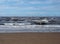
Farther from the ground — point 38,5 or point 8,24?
point 38,5

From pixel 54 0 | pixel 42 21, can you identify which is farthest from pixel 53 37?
pixel 54 0

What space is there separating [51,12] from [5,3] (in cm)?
78

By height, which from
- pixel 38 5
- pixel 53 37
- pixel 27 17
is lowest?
pixel 53 37

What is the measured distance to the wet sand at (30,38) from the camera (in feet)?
6.38

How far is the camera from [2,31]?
76.8 inches

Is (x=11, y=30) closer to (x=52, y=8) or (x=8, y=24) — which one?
(x=8, y=24)

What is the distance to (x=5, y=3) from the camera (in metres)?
1.98

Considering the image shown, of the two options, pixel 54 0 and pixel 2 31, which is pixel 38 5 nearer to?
pixel 54 0

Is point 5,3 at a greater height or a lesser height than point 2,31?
greater

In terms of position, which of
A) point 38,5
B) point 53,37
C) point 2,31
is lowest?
point 53,37

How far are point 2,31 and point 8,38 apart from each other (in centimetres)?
15

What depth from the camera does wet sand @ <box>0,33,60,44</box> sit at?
1.94 metres

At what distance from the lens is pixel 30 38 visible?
6.44 feet

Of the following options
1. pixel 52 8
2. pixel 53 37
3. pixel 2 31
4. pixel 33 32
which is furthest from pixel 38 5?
pixel 2 31
